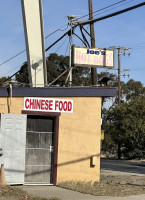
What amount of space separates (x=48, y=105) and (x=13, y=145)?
1.90 m

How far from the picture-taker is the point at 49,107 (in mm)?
13742

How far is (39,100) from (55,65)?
4370cm

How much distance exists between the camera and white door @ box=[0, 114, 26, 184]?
1279cm

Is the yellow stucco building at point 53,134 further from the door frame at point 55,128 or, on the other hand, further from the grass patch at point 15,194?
the grass patch at point 15,194

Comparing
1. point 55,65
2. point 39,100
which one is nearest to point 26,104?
point 39,100

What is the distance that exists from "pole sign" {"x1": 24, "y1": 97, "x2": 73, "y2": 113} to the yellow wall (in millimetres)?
204

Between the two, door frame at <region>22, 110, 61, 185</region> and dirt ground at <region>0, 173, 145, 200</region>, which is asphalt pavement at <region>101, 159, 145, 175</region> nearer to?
dirt ground at <region>0, 173, 145, 200</region>

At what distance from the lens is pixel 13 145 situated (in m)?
13.0

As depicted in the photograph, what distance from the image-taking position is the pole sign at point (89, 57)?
17.9 metres

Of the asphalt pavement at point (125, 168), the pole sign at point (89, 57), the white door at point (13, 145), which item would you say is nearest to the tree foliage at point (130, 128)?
the asphalt pavement at point (125, 168)

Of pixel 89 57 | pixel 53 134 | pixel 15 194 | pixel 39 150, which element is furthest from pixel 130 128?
pixel 15 194

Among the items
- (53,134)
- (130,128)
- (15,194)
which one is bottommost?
(15,194)

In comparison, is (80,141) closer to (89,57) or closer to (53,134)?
(53,134)

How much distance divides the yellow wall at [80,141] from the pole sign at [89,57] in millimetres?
4008
